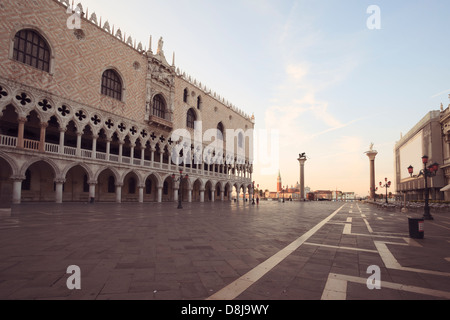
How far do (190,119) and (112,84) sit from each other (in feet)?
45.8

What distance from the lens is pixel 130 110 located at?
2923 centimetres

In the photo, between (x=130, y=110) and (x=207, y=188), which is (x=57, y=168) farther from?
(x=207, y=188)

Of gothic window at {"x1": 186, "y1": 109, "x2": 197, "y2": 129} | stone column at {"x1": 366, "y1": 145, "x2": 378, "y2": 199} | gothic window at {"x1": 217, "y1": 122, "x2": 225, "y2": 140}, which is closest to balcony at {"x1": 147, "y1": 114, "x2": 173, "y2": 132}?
gothic window at {"x1": 186, "y1": 109, "x2": 197, "y2": 129}

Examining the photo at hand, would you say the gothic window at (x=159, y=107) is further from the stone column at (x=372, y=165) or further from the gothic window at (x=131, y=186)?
the stone column at (x=372, y=165)

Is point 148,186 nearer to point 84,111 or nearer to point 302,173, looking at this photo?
point 84,111

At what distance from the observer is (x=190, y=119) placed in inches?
1563

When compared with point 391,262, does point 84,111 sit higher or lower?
higher

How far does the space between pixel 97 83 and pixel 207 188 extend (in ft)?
90.7

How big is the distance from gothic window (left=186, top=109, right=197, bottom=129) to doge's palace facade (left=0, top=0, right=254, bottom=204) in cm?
16

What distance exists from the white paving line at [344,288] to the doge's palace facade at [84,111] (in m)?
13.4

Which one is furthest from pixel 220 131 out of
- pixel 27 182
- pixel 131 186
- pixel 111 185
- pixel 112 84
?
pixel 27 182

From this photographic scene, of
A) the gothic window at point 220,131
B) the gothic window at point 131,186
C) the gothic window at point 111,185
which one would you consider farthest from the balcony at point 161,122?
the gothic window at point 220,131

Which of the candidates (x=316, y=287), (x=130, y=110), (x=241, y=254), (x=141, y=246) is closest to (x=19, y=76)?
(x=130, y=110)

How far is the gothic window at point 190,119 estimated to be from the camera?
39156 mm
